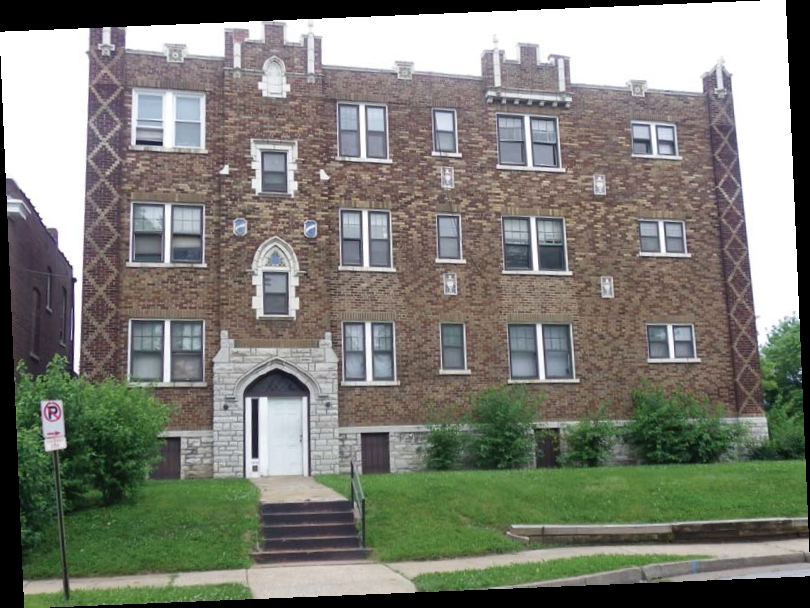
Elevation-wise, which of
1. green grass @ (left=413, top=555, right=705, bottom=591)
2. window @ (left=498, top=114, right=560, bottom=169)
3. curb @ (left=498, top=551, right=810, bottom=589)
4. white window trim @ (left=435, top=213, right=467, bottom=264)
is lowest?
curb @ (left=498, top=551, right=810, bottom=589)

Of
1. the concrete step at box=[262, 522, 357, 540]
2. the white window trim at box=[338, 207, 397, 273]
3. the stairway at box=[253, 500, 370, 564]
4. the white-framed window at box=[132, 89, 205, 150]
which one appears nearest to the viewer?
the stairway at box=[253, 500, 370, 564]

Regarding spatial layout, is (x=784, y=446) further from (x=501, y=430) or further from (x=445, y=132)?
(x=445, y=132)

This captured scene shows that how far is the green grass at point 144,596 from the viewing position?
11812mm

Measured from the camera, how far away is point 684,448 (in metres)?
25.8

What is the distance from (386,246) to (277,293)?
3.56 m

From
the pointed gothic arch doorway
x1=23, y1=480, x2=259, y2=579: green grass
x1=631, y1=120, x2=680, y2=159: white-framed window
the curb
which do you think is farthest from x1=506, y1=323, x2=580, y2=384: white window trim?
the curb

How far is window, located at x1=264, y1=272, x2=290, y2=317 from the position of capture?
82.0 ft

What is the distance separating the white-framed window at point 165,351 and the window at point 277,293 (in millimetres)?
1990

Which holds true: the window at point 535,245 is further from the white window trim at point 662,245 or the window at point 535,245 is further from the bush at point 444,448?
the bush at point 444,448

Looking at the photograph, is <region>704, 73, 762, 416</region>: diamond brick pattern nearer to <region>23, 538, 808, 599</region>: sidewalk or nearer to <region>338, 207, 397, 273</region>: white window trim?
<region>338, 207, 397, 273</region>: white window trim

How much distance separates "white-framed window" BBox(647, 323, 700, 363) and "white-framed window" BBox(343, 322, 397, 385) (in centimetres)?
823

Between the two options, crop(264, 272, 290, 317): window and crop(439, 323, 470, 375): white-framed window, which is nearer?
crop(264, 272, 290, 317): window

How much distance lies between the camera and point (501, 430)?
24.8 metres

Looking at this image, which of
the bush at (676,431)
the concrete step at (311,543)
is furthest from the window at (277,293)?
the bush at (676,431)
